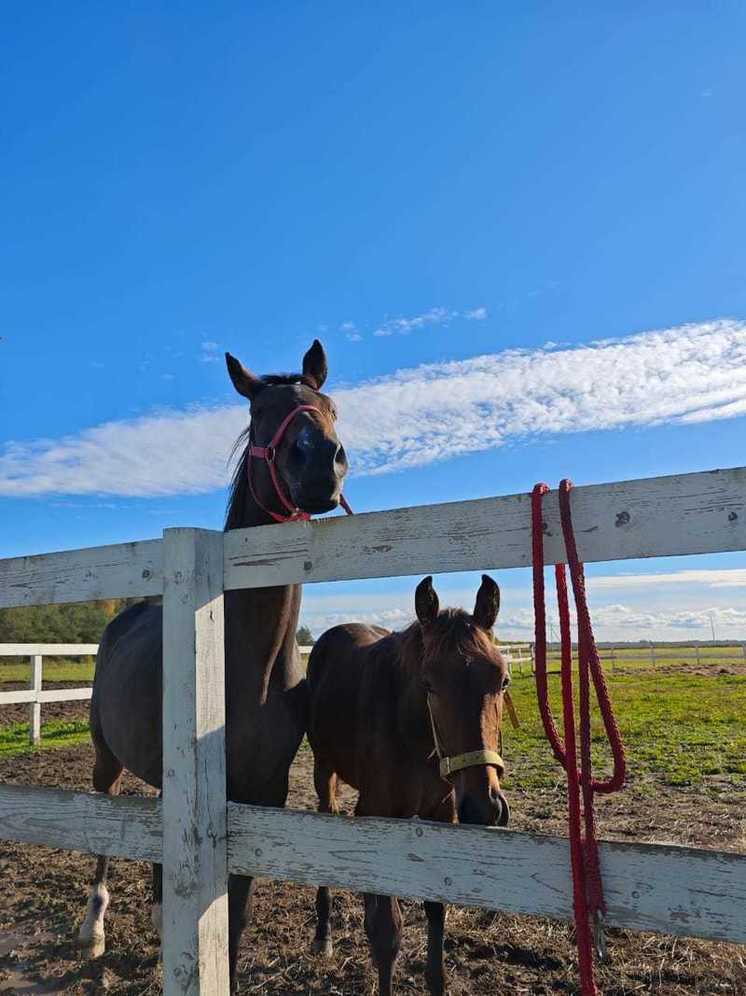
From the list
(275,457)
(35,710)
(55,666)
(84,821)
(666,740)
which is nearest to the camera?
(84,821)

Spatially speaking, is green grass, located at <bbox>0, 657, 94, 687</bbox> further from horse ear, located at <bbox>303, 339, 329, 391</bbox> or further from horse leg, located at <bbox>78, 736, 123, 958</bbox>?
horse ear, located at <bbox>303, 339, 329, 391</bbox>

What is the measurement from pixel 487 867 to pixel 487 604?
1.34 meters

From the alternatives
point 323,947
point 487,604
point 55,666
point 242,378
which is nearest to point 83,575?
point 242,378

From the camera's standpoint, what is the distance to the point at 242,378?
3594mm

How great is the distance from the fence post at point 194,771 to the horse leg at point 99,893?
230 cm

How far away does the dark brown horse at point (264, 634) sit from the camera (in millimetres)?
2928

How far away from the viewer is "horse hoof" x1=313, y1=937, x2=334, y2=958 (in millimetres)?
4073

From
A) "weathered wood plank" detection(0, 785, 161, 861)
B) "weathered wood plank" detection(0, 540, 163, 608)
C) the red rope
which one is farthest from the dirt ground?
the red rope

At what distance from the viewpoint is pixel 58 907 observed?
4.82 meters

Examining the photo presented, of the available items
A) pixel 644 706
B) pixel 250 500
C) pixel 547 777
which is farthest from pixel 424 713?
pixel 644 706

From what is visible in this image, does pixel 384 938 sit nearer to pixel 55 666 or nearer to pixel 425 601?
pixel 425 601

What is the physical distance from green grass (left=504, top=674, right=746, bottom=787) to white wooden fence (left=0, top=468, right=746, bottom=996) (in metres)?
5.52

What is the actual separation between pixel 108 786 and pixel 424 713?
289 centimetres

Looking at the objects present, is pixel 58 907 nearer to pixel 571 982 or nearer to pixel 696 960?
pixel 571 982
